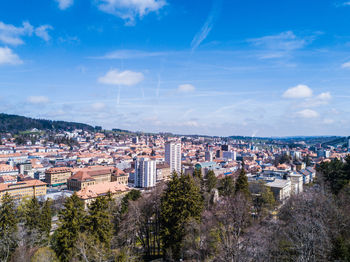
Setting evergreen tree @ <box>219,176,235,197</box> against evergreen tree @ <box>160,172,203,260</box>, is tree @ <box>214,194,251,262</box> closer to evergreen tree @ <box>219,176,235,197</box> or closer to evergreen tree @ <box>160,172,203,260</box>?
evergreen tree @ <box>160,172,203,260</box>

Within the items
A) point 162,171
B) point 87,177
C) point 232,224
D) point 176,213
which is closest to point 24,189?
point 87,177

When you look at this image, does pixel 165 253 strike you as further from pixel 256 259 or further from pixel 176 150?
pixel 176 150

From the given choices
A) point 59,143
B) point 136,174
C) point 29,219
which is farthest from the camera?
point 59,143

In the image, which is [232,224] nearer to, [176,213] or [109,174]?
[176,213]

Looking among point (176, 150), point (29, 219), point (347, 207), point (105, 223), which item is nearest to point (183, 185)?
point (105, 223)

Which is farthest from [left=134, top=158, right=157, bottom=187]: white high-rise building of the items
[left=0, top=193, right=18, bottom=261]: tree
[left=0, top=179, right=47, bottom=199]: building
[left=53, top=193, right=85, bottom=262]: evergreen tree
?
[left=53, top=193, right=85, bottom=262]: evergreen tree

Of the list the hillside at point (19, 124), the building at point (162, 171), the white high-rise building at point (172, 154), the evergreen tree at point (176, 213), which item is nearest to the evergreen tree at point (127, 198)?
the evergreen tree at point (176, 213)
